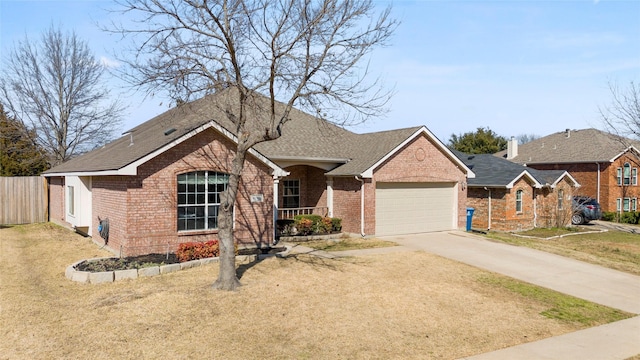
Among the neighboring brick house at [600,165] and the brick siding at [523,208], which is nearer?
the brick siding at [523,208]

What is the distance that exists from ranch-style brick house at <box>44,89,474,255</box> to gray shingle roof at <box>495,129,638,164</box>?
60.2 ft

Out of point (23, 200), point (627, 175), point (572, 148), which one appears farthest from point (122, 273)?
point (627, 175)

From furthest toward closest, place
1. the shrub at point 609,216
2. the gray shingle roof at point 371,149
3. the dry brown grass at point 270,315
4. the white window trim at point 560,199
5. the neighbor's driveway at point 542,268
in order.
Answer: the shrub at point 609,216 < the white window trim at point 560,199 < the gray shingle roof at point 371,149 < the neighbor's driveway at point 542,268 < the dry brown grass at point 270,315

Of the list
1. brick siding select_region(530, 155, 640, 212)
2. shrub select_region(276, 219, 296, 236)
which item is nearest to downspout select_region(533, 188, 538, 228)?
brick siding select_region(530, 155, 640, 212)

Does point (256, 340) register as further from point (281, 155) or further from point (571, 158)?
point (571, 158)

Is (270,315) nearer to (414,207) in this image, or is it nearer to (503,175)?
(414,207)

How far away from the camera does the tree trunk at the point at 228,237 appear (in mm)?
9570

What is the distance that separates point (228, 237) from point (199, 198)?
424 centimetres

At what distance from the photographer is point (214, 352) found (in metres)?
6.32

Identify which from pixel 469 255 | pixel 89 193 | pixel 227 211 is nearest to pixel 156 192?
pixel 227 211

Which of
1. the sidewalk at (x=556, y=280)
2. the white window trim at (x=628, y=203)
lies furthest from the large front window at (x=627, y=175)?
the sidewalk at (x=556, y=280)

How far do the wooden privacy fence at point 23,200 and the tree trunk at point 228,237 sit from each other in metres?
18.1

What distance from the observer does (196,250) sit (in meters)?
12.1

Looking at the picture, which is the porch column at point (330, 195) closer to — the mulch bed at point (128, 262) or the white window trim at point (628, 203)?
the mulch bed at point (128, 262)
